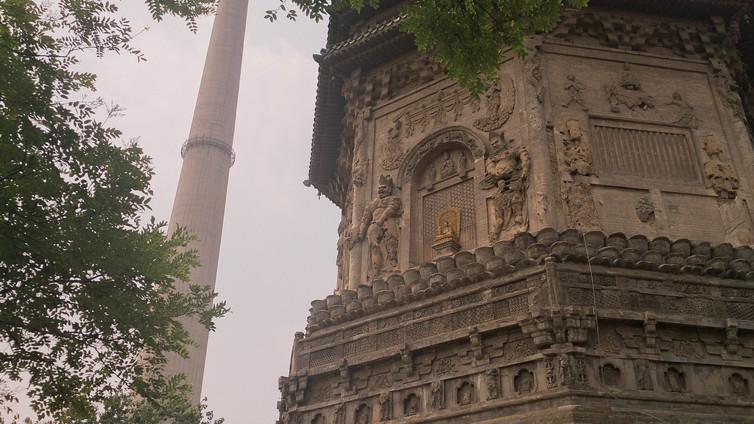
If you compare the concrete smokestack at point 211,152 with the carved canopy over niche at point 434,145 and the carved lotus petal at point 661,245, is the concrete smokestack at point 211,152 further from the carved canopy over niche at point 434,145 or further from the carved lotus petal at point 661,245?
the carved lotus petal at point 661,245

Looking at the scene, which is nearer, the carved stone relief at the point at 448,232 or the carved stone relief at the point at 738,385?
the carved stone relief at the point at 738,385

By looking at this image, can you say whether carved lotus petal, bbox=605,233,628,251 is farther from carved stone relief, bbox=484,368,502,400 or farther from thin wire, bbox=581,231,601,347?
carved stone relief, bbox=484,368,502,400

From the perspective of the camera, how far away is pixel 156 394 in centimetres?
998


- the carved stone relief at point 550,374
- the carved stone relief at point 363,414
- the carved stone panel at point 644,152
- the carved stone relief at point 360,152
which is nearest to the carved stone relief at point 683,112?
the carved stone panel at point 644,152

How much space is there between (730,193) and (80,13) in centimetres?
1163

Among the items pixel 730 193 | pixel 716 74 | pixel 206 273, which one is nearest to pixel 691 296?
pixel 730 193

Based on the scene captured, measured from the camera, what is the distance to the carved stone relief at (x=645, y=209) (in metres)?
11.3

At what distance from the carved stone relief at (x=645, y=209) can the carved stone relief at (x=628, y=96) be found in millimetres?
2034

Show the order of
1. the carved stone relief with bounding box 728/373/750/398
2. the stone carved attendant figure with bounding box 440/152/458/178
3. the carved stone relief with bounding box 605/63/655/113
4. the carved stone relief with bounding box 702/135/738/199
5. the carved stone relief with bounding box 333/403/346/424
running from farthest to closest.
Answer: the stone carved attendant figure with bounding box 440/152/458/178
the carved stone relief with bounding box 605/63/655/113
the carved stone relief with bounding box 702/135/738/199
the carved stone relief with bounding box 333/403/346/424
the carved stone relief with bounding box 728/373/750/398

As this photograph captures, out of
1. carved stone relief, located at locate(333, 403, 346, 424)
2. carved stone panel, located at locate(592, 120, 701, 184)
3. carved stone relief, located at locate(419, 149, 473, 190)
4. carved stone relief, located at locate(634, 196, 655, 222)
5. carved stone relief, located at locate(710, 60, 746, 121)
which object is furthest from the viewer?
carved stone relief, located at locate(419, 149, 473, 190)

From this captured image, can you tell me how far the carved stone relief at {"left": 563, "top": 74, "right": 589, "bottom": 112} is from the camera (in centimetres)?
1248

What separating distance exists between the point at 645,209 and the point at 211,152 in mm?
31717

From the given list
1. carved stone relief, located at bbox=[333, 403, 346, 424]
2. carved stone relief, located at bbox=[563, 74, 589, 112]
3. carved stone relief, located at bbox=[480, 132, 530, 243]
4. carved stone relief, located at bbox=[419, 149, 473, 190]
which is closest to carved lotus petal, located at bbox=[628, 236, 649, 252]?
carved stone relief, located at bbox=[480, 132, 530, 243]

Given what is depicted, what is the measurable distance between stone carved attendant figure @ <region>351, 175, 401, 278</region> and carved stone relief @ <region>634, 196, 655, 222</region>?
4.63 meters
